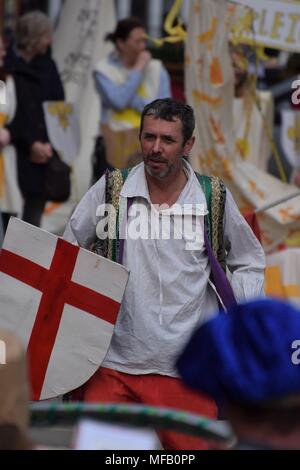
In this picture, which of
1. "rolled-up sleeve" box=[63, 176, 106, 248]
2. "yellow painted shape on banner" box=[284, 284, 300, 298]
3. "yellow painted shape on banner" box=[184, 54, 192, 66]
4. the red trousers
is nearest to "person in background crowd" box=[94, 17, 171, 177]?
"yellow painted shape on banner" box=[184, 54, 192, 66]

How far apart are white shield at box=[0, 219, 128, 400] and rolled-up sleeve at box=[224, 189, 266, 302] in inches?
22.4

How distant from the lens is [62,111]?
10750mm

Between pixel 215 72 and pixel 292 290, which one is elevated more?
pixel 215 72

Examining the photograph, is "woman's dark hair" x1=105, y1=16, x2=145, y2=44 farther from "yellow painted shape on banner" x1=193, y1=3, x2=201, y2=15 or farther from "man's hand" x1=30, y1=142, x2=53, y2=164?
"man's hand" x1=30, y1=142, x2=53, y2=164

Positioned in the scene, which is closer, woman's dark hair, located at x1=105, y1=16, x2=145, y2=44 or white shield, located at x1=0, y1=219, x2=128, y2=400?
white shield, located at x1=0, y1=219, x2=128, y2=400

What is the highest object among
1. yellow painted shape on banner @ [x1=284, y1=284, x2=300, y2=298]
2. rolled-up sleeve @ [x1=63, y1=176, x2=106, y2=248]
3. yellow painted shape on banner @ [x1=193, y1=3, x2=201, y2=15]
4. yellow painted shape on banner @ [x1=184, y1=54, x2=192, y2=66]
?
yellow painted shape on banner @ [x1=193, y1=3, x2=201, y2=15]

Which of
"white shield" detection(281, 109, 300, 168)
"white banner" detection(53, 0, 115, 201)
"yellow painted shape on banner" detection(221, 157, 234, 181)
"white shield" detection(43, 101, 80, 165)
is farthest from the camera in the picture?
"white banner" detection(53, 0, 115, 201)

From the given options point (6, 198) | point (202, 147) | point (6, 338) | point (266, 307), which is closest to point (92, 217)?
point (6, 338)

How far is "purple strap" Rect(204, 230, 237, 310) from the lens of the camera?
20.5ft

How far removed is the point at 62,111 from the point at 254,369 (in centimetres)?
776

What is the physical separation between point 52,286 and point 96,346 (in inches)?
11.5

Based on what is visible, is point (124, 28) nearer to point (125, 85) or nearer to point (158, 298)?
point (125, 85)

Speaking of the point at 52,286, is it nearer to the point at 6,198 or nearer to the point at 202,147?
the point at 202,147

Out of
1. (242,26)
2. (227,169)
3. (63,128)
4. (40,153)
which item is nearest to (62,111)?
(63,128)
